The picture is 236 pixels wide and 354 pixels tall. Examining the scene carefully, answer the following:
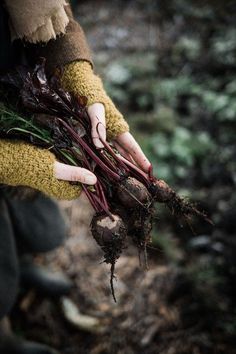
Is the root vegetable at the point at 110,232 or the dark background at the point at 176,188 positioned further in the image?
the dark background at the point at 176,188

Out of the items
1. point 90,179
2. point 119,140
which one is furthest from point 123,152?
point 90,179

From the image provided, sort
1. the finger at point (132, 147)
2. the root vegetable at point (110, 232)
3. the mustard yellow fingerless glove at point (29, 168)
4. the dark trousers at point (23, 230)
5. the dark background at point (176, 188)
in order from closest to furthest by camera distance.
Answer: the mustard yellow fingerless glove at point (29, 168) → the root vegetable at point (110, 232) → the finger at point (132, 147) → the dark trousers at point (23, 230) → the dark background at point (176, 188)

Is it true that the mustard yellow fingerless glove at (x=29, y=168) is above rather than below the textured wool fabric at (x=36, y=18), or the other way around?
below

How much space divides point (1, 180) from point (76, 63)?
0.76 metres

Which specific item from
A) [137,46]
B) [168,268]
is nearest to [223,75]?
[137,46]

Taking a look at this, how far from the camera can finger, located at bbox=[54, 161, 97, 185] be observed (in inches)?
65.4

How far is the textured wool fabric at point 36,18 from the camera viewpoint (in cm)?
167

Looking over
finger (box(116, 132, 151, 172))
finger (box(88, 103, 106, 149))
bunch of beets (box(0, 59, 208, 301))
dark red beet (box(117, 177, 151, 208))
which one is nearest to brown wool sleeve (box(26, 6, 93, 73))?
bunch of beets (box(0, 59, 208, 301))

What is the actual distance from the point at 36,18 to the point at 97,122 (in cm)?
57

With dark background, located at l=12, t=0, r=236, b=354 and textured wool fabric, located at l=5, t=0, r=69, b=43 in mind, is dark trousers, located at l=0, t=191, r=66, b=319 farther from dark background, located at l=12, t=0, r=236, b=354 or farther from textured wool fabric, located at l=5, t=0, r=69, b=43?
textured wool fabric, located at l=5, t=0, r=69, b=43

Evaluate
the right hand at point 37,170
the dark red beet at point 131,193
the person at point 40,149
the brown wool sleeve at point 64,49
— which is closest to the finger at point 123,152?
the person at point 40,149

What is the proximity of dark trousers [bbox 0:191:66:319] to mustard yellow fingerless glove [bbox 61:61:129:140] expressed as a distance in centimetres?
71

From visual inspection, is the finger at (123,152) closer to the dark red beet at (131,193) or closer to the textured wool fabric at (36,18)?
the dark red beet at (131,193)

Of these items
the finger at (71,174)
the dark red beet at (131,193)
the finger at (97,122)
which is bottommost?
the finger at (71,174)
